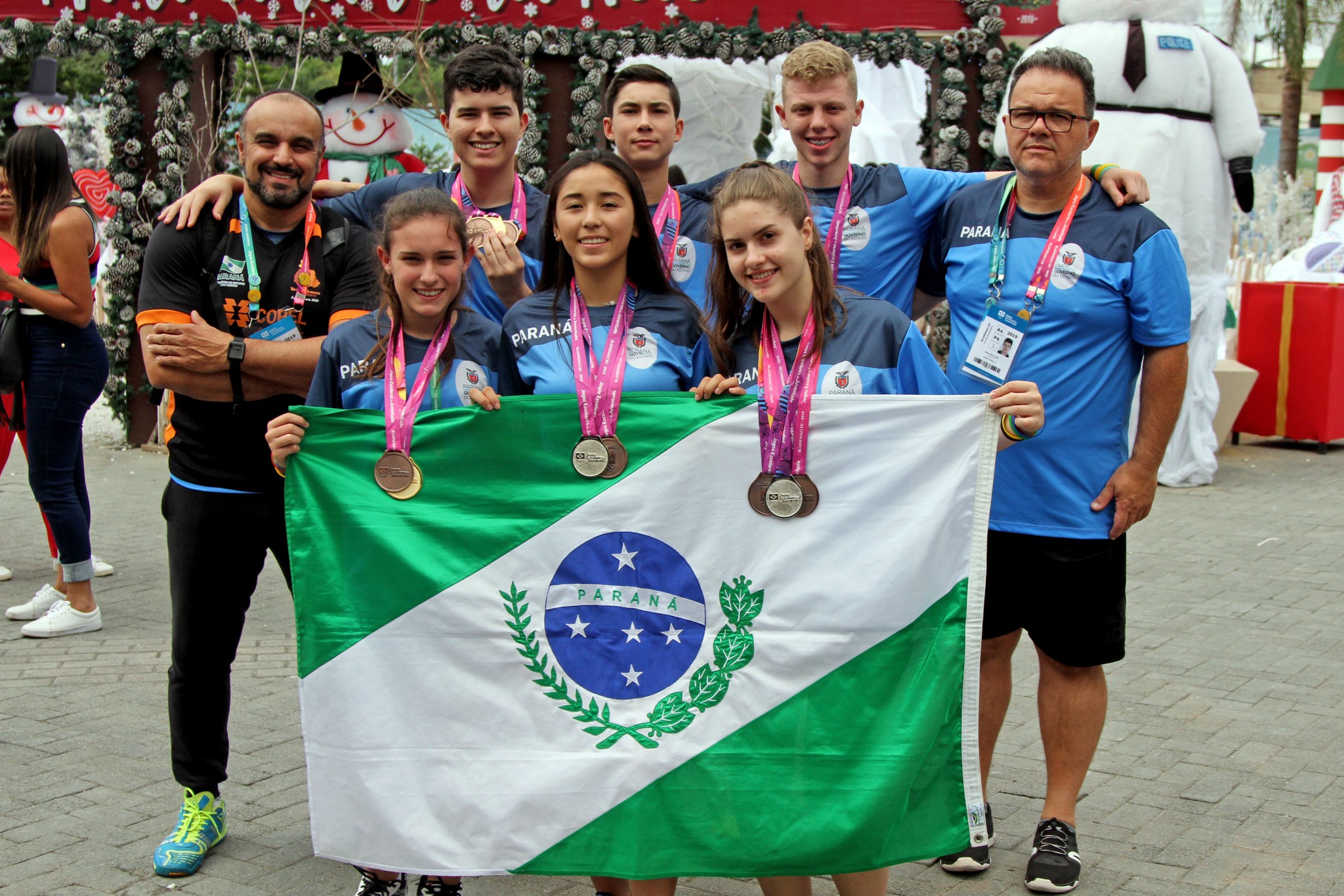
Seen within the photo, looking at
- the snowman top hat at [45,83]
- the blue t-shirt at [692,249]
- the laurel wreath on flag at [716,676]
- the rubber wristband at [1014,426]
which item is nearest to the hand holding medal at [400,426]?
the laurel wreath on flag at [716,676]

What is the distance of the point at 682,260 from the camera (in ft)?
13.2

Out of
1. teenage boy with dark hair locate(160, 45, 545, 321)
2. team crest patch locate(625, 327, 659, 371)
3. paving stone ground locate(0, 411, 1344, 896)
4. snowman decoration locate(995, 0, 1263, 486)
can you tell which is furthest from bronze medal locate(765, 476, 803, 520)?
snowman decoration locate(995, 0, 1263, 486)

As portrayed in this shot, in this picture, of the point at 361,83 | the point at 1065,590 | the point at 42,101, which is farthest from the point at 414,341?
the point at 42,101

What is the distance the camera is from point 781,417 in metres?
3.07

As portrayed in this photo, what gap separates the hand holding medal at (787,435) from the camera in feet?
10.1

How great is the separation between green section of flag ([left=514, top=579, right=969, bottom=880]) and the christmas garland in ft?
24.5

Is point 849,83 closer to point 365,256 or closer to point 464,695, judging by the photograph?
point 365,256

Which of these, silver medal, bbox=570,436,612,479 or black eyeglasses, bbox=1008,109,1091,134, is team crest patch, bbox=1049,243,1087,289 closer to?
black eyeglasses, bbox=1008,109,1091,134

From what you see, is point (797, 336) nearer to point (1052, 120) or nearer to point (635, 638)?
point (635, 638)

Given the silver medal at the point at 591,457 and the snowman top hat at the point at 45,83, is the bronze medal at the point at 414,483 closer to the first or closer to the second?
the silver medal at the point at 591,457

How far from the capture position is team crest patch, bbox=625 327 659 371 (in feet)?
10.8

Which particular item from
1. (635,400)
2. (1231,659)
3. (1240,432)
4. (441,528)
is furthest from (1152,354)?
(1240,432)

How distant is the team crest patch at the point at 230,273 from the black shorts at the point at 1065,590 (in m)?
2.31

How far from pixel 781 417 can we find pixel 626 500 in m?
0.44
